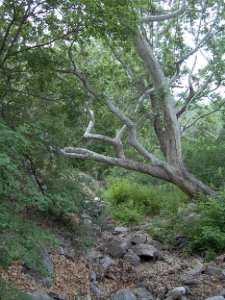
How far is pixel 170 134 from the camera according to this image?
11289mm

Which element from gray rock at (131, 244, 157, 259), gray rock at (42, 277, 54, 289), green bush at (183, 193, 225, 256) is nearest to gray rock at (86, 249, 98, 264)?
gray rock at (131, 244, 157, 259)

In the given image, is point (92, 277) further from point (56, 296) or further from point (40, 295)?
point (40, 295)

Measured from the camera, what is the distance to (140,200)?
38.3ft

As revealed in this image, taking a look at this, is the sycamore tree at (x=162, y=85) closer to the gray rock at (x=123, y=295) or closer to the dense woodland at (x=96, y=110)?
the dense woodland at (x=96, y=110)

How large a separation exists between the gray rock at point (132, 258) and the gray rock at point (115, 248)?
0.14 metres

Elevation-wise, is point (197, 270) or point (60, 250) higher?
point (197, 270)

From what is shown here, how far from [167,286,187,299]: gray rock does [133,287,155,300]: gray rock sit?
0.99ft

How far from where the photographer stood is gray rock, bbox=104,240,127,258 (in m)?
8.12

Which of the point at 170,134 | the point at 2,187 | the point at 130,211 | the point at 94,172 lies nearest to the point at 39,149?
the point at 2,187

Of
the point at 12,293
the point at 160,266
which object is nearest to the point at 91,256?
the point at 160,266

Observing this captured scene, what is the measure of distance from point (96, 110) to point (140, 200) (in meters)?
3.65

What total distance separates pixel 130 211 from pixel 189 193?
1.63m

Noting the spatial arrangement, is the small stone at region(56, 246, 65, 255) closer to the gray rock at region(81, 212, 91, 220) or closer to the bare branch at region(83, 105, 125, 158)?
the gray rock at region(81, 212, 91, 220)

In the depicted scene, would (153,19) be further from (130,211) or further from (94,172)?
(94,172)
